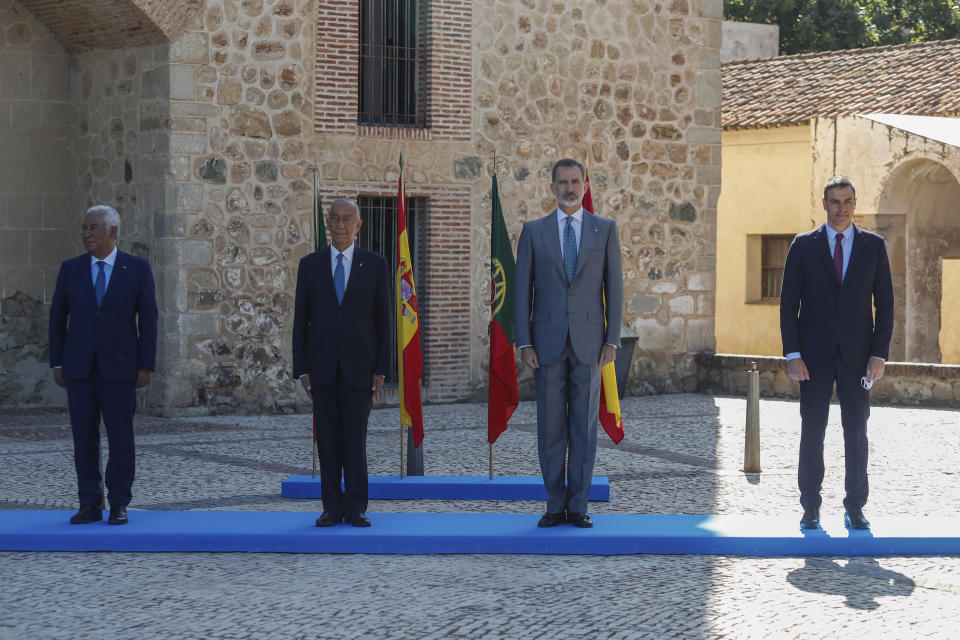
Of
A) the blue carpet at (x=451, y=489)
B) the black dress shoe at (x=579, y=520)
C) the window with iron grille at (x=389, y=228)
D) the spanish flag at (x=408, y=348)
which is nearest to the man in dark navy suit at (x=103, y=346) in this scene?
the blue carpet at (x=451, y=489)

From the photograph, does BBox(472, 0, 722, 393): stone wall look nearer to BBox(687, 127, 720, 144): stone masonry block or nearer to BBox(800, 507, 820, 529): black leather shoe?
BBox(687, 127, 720, 144): stone masonry block

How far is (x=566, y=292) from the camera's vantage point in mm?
7125

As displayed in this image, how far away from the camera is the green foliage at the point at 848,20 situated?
108ft

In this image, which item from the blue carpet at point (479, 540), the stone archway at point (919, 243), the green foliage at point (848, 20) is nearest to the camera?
the blue carpet at point (479, 540)

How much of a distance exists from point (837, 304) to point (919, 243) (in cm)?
1463

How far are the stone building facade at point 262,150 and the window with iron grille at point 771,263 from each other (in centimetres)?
752

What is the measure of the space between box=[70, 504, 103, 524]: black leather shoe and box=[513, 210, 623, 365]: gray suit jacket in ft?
7.55

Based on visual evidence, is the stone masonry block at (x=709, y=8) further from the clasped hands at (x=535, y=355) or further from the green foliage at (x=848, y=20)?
the green foliage at (x=848, y=20)

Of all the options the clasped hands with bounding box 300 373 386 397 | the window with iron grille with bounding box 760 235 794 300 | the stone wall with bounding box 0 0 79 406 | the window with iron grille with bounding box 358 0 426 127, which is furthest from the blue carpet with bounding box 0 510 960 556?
the window with iron grille with bounding box 760 235 794 300

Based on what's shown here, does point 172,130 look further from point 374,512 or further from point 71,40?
point 374,512

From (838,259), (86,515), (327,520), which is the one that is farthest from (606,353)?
(86,515)

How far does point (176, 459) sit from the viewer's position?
1051cm

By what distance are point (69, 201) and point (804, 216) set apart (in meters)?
12.1

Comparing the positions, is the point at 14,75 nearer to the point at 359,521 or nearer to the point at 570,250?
the point at 359,521
